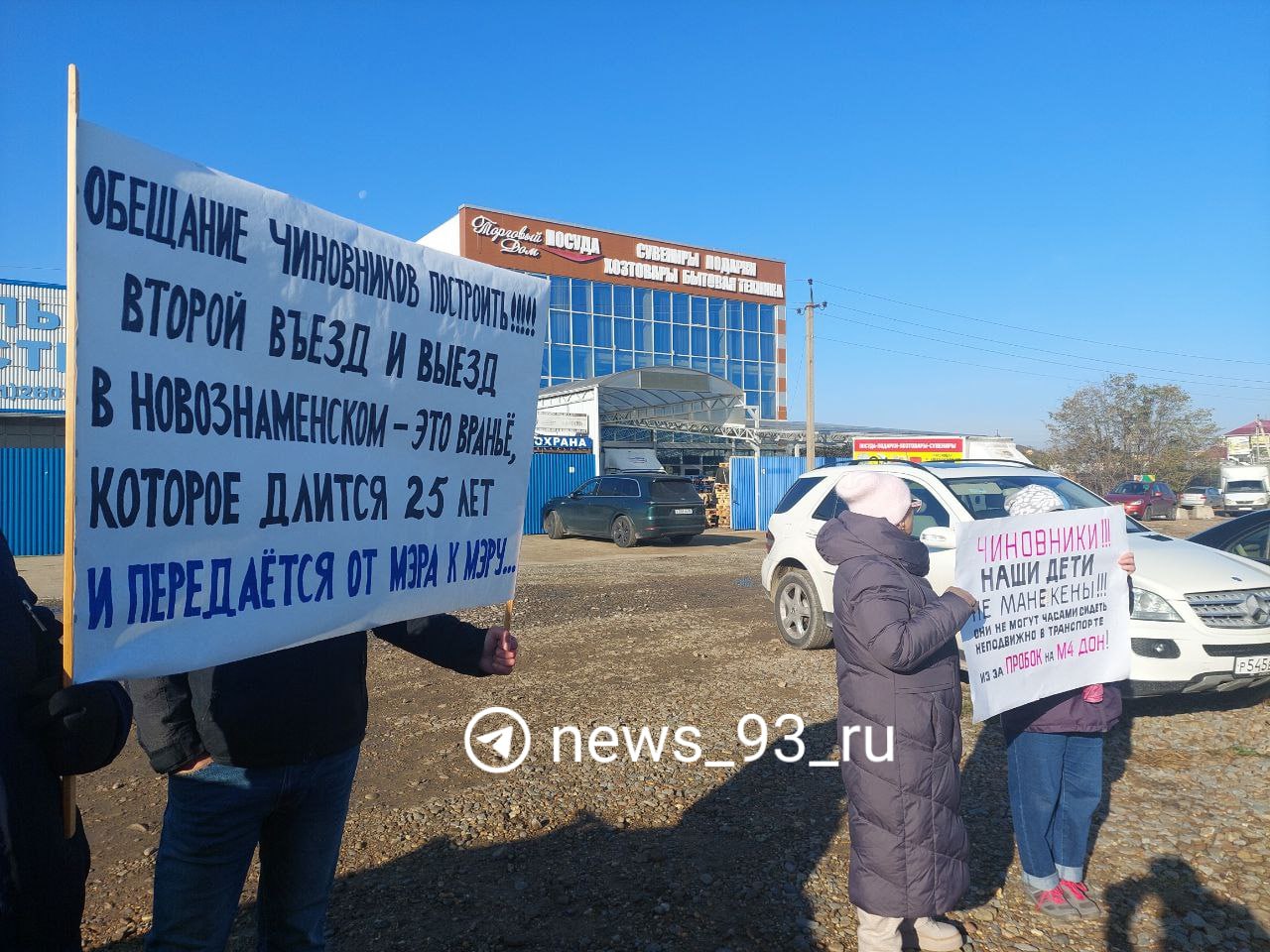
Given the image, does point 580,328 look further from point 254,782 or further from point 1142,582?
point 254,782

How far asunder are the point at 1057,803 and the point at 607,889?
1.81 metres

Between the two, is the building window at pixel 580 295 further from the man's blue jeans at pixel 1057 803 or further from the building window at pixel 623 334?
the man's blue jeans at pixel 1057 803

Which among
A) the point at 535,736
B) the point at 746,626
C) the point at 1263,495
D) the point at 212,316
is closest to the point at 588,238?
the point at 1263,495

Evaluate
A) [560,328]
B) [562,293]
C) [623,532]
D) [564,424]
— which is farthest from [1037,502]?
[562,293]

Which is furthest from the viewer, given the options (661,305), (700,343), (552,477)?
(700,343)

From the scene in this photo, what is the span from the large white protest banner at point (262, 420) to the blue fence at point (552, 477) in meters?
20.5

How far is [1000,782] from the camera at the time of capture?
447 cm

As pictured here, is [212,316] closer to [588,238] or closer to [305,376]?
[305,376]

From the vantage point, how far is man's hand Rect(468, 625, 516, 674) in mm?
2615

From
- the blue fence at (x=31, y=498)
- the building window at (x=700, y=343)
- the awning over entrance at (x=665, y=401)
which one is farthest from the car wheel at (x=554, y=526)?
the building window at (x=700, y=343)

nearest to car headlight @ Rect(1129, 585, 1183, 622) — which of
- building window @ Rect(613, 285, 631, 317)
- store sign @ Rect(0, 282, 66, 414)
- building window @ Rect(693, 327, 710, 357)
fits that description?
store sign @ Rect(0, 282, 66, 414)

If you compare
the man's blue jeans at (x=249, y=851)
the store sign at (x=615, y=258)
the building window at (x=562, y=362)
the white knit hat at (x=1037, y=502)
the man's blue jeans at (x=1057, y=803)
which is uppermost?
the store sign at (x=615, y=258)

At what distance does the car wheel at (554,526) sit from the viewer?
21109 millimetres

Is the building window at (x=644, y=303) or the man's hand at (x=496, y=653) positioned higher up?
the building window at (x=644, y=303)
